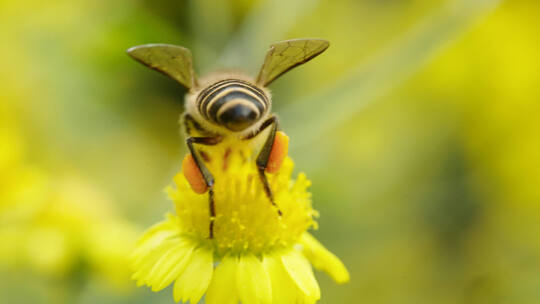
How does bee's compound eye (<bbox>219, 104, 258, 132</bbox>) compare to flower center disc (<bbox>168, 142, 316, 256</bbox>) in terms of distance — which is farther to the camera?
flower center disc (<bbox>168, 142, 316, 256</bbox>)

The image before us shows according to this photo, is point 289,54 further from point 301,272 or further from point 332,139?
point 332,139

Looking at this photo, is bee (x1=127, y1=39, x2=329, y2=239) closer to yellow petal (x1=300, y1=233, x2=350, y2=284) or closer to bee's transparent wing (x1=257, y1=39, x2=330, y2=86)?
bee's transparent wing (x1=257, y1=39, x2=330, y2=86)

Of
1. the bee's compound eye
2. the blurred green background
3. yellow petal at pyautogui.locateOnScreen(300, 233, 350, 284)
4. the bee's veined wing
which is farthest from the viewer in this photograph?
the blurred green background

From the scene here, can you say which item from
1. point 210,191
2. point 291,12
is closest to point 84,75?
point 291,12

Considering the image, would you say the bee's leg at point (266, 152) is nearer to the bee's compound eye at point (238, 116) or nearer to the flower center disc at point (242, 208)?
the flower center disc at point (242, 208)

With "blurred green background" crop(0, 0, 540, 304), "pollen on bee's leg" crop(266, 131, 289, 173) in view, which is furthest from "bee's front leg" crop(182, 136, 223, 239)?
"blurred green background" crop(0, 0, 540, 304)

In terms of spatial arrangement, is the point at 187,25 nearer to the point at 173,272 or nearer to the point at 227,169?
the point at 227,169
